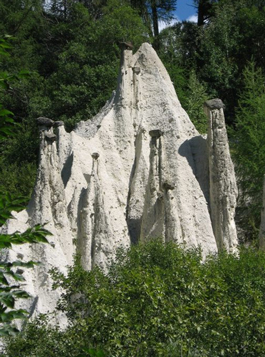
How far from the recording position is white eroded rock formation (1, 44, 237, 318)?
19.5m

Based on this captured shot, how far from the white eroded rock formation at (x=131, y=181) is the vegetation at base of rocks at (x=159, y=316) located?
6.68 ft

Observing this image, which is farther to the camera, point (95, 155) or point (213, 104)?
point (213, 104)

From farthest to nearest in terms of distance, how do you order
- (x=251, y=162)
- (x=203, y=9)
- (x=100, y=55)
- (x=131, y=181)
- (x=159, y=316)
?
1. (x=203, y=9)
2. (x=100, y=55)
3. (x=251, y=162)
4. (x=131, y=181)
5. (x=159, y=316)

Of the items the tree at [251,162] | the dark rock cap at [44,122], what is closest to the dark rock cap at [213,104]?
the dark rock cap at [44,122]

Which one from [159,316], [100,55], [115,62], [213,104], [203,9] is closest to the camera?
[159,316]

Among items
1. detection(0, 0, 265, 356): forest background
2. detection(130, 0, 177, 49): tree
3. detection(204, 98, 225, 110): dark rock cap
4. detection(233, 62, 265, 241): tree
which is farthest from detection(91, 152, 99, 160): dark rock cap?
detection(130, 0, 177, 49): tree

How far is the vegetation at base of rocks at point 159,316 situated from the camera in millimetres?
15008

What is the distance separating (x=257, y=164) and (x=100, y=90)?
9343 millimetres

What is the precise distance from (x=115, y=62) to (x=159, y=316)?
23.0m

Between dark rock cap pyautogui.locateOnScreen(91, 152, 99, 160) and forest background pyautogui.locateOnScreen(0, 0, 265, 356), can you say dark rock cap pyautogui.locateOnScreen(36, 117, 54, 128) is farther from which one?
forest background pyautogui.locateOnScreen(0, 0, 265, 356)

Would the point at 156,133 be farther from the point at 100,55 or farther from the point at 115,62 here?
the point at 100,55

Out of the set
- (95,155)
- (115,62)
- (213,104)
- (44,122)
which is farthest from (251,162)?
(44,122)

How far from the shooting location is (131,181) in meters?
22.0

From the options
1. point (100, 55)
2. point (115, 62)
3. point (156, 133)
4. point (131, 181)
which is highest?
point (100, 55)
